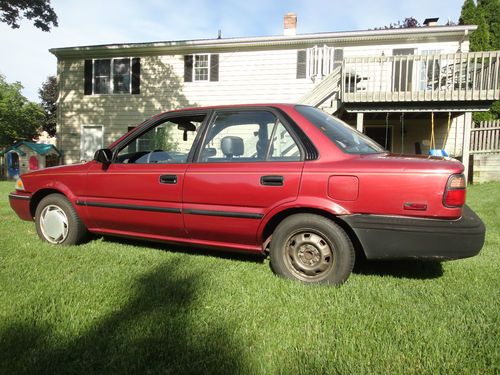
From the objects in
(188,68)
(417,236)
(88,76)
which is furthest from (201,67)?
(417,236)

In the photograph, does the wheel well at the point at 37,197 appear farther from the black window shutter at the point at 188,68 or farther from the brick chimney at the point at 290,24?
the brick chimney at the point at 290,24

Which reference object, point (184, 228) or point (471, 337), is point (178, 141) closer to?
point (184, 228)

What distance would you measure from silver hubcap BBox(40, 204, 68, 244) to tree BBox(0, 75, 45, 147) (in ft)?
90.2

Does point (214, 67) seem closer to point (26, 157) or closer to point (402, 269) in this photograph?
point (26, 157)

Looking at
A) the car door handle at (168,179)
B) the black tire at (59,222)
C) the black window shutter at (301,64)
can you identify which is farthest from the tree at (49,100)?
the car door handle at (168,179)

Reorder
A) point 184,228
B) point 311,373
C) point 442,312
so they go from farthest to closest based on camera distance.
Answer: point 184,228 < point 442,312 < point 311,373

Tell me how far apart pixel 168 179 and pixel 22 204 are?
2.13m

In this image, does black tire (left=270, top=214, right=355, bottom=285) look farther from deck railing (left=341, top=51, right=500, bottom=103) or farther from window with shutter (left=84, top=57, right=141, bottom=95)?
window with shutter (left=84, top=57, right=141, bottom=95)

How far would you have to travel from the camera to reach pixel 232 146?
342 cm

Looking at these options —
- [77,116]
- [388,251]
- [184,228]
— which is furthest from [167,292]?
[77,116]

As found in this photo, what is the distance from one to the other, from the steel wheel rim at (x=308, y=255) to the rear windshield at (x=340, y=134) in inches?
29.8

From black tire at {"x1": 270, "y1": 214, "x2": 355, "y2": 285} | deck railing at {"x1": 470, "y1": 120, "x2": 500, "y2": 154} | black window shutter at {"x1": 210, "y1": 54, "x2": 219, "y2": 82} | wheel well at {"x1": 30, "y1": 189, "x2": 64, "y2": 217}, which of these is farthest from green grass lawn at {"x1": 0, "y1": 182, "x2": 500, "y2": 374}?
black window shutter at {"x1": 210, "y1": 54, "x2": 219, "y2": 82}

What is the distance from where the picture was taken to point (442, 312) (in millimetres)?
2447

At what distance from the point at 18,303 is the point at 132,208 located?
53.5 inches
